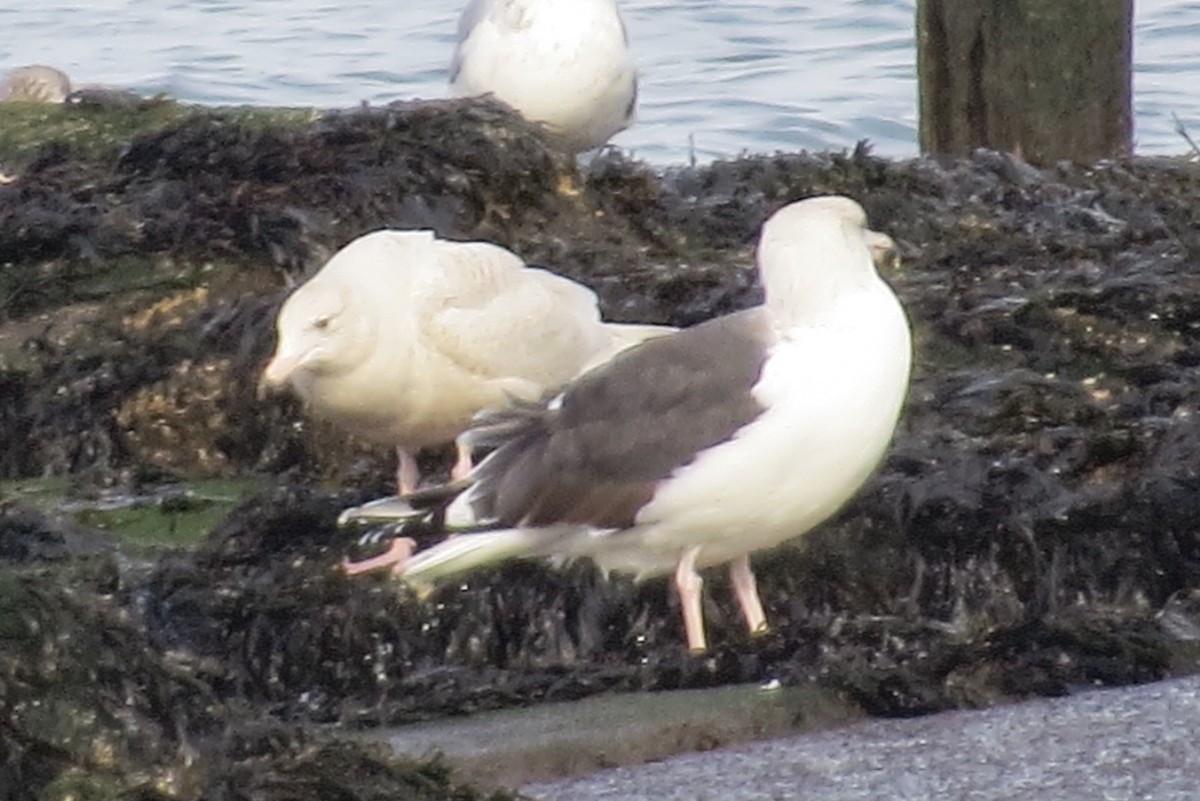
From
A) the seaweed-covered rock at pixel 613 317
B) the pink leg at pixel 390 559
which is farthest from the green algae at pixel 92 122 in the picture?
the pink leg at pixel 390 559

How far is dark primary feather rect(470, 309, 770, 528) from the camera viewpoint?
4.41 meters

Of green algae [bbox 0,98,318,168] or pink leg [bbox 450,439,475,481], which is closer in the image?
pink leg [bbox 450,439,475,481]

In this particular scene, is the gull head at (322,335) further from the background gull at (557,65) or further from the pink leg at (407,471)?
the background gull at (557,65)

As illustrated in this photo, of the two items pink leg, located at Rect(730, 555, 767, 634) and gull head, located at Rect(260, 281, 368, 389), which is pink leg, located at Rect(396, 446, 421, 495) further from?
pink leg, located at Rect(730, 555, 767, 634)

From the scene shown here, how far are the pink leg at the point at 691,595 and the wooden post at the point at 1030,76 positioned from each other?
3016 mm

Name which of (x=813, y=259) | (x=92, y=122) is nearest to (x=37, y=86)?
(x=92, y=122)

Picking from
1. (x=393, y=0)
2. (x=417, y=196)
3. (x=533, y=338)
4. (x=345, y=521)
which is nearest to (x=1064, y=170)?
(x=417, y=196)

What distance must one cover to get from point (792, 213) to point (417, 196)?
7.11 feet

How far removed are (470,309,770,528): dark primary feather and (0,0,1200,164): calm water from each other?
24.4 feet

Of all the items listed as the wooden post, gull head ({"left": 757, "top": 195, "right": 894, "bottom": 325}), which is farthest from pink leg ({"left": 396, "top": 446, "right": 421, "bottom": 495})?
the wooden post

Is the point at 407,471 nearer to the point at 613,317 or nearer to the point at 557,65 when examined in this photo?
the point at 613,317

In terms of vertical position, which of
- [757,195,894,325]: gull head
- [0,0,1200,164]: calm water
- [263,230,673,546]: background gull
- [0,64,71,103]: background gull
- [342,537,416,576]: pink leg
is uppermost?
[757,195,894,325]: gull head

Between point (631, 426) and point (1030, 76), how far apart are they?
10.3 feet

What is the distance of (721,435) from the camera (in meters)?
4.38
